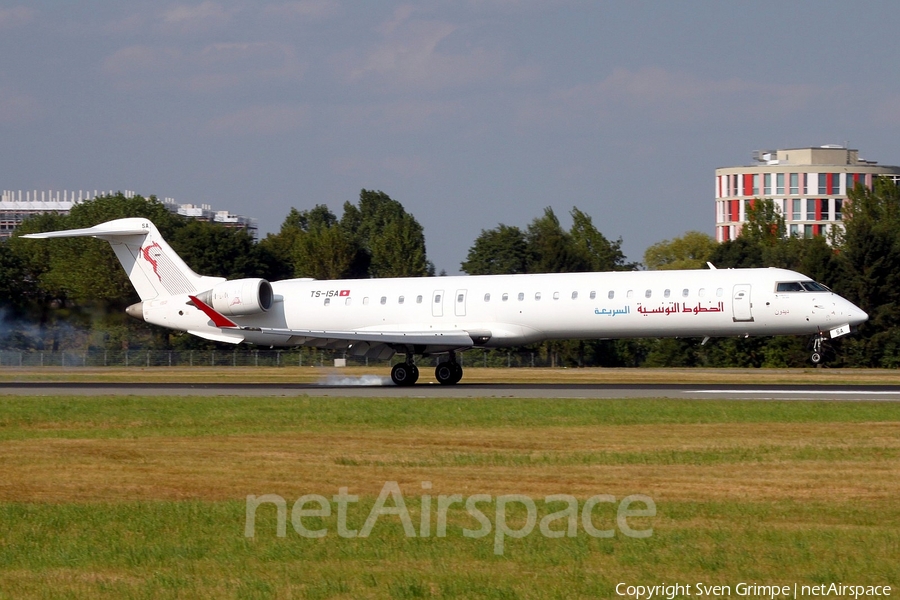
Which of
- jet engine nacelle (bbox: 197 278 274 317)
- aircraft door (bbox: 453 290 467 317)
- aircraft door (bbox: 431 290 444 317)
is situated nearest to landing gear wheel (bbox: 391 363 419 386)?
aircraft door (bbox: 431 290 444 317)

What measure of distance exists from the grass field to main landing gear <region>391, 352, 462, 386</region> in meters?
9.99

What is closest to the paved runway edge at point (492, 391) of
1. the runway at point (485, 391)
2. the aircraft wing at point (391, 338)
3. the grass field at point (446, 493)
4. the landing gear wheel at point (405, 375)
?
the runway at point (485, 391)

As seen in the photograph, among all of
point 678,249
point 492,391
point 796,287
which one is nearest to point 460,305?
point 492,391

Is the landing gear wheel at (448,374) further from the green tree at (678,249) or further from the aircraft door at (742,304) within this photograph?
the green tree at (678,249)

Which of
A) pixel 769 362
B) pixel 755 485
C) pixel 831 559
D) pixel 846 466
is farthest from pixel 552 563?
pixel 769 362

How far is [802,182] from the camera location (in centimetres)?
12925

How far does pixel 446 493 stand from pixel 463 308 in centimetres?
2058

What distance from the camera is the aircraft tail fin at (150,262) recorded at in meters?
38.1

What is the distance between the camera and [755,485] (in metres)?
14.0

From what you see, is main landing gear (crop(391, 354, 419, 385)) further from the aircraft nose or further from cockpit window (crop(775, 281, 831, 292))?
the aircraft nose

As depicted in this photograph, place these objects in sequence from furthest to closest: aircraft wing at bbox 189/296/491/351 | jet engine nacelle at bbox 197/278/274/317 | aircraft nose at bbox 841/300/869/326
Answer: jet engine nacelle at bbox 197/278/274/317, aircraft wing at bbox 189/296/491/351, aircraft nose at bbox 841/300/869/326

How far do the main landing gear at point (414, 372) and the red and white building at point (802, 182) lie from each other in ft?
317

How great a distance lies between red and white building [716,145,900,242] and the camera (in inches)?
5044

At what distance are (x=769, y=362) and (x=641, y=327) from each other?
96.4 feet
